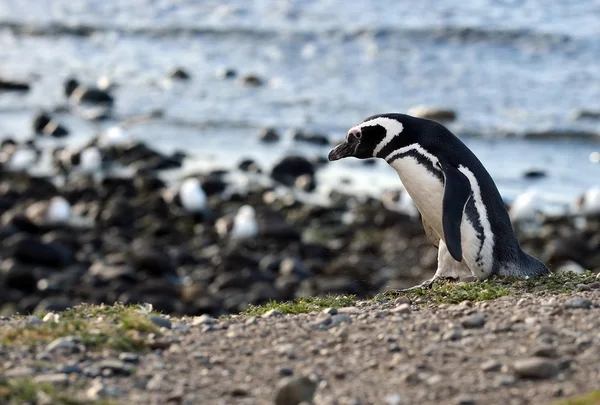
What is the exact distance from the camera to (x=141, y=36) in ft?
86.2

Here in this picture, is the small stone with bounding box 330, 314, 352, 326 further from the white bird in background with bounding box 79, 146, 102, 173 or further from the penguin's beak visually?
the white bird in background with bounding box 79, 146, 102, 173

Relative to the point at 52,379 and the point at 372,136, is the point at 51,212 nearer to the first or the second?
the point at 372,136

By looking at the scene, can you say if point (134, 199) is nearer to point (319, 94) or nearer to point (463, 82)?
point (319, 94)


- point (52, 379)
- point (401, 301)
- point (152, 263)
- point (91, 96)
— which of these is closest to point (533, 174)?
point (152, 263)

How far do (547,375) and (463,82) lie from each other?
1671cm

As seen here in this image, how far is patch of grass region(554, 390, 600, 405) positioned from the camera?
385 centimetres

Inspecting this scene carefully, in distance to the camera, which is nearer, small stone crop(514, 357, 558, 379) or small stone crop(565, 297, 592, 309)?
small stone crop(514, 357, 558, 379)

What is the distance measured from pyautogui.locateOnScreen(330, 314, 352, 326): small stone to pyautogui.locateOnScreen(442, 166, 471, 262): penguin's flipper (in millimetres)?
1234

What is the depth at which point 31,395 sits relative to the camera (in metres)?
4.15

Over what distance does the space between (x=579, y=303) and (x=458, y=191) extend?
153cm

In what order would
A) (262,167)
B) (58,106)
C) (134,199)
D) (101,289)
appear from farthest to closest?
(58,106), (262,167), (134,199), (101,289)

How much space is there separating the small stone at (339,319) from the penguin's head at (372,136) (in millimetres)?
1951

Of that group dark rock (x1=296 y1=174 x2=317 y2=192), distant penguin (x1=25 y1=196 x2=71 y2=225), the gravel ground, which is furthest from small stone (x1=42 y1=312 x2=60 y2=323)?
dark rock (x1=296 y1=174 x2=317 y2=192)

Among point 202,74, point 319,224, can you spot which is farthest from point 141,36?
point 319,224
